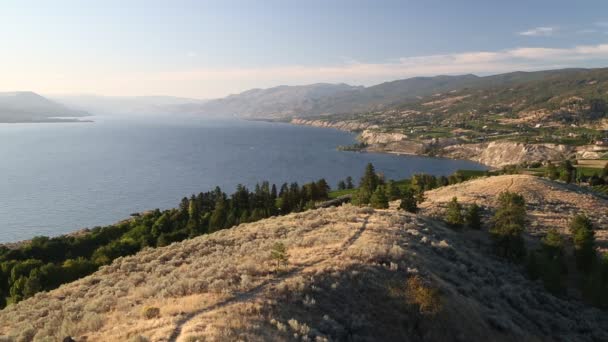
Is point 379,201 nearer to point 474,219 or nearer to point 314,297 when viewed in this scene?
point 474,219

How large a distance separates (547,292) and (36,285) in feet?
172

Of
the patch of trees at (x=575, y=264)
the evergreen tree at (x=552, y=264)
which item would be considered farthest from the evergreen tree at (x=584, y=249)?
the evergreen tree at (x=552, y=264)

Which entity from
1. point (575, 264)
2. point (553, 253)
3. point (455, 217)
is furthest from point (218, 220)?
point (575, 264)

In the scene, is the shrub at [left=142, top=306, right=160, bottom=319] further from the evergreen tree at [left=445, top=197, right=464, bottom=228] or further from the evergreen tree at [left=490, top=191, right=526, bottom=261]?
the evergreen tree at [left=445, top=197, right=464, bottom=228]

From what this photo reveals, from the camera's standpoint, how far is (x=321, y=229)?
35.6 metres

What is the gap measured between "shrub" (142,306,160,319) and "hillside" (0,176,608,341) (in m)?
0.07

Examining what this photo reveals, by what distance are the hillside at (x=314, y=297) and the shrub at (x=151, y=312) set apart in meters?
0.07

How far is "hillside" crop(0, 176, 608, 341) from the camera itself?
668 inches

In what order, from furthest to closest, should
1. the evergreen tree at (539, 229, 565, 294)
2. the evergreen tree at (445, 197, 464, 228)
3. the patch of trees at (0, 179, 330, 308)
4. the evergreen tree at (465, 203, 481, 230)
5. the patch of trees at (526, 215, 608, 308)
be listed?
the evergreen tree at (465, 203, 481, 230) < the evergreen tree at (445, 197, 464, 228) < the patch of trees at (0, 179, 330, 308) < the patch of trees at (526, 215, 608, 308) < the evergreen tree at (539, 229, 565, 294)

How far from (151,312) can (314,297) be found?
781cm

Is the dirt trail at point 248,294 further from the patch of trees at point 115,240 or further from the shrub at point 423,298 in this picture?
the patch of trees at point 115,240

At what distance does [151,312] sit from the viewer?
58.4 ft

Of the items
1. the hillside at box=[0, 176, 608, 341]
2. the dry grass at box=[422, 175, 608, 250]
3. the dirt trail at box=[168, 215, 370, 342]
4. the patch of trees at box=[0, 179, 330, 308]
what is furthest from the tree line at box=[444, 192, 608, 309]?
the patch of trees at box=[0, 179, 330, 308]

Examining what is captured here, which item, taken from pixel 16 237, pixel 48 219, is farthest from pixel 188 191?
pixel 16 237
